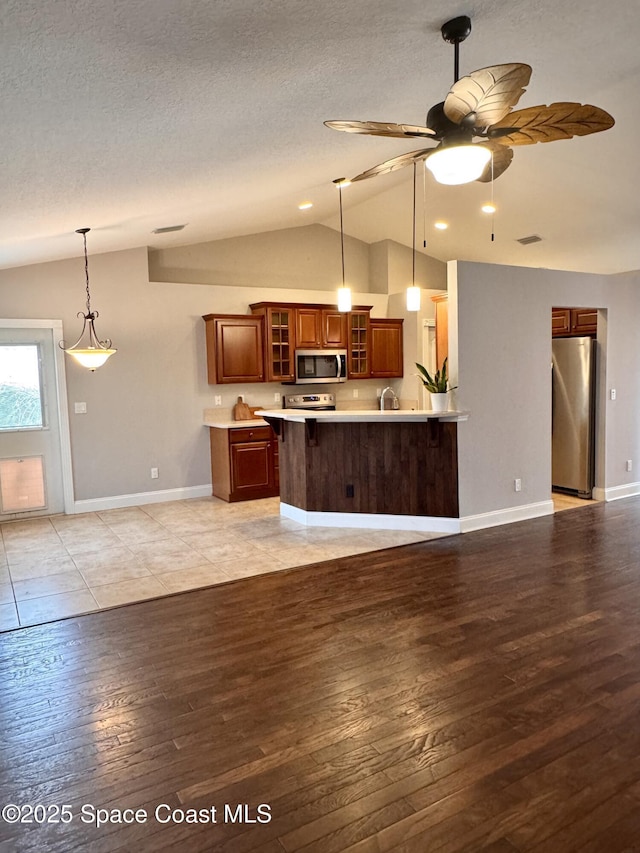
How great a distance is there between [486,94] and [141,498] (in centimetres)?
542

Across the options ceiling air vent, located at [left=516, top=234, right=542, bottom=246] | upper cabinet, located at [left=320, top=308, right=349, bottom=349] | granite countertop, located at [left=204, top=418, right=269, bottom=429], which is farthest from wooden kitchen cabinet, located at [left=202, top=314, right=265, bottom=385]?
ceiling air vent, located at [left=516, top=234, right=542, bottom=246]

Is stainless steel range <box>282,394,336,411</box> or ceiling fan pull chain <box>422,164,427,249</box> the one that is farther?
stainless steel range <box>282,394,336,411</box>

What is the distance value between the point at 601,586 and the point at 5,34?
161 inches

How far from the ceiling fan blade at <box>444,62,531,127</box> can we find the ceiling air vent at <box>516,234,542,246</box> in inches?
185

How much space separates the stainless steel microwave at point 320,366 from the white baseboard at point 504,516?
285 cm

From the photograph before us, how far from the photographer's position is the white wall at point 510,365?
5062 millimetres

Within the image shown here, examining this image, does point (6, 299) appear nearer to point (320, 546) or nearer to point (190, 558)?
point (190, 558)

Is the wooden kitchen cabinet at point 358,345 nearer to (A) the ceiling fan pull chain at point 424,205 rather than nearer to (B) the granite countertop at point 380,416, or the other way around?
(A) the ceiling fan pull chain at point 424,205

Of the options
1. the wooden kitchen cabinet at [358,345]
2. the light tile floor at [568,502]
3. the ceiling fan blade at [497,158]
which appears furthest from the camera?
the wooden kitchen cabinet at [358,345]

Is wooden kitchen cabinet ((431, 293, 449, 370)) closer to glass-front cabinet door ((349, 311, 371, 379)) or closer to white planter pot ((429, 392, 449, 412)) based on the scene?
glass-front cabinet door ((349, 311, 371, 379))

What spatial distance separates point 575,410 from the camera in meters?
6.14

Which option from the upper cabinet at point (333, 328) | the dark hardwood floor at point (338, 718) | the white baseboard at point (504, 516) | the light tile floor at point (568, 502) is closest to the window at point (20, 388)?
the dark hardwood floor at point (338, 718)

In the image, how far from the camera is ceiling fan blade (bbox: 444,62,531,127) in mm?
2135

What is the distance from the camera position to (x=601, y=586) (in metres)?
3.79
